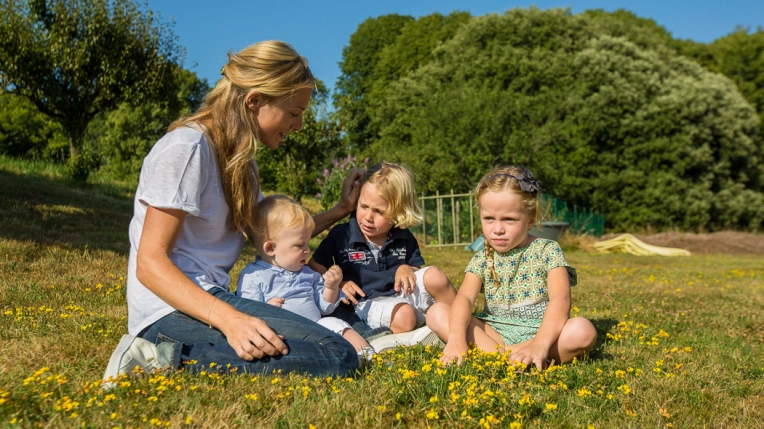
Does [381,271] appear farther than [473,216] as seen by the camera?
No

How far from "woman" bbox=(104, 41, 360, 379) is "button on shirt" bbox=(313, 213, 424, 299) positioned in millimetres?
1169

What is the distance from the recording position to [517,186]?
435 cm

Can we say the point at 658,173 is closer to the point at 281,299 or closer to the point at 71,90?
the point at 71,90

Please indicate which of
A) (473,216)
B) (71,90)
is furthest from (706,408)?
(71,90)

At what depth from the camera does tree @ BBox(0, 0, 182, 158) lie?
73.2 ft

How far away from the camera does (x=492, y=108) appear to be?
27.4 meters

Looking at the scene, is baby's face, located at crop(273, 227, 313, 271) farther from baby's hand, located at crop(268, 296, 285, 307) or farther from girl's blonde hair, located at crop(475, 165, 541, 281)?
girl's blonde hair, located at crop(475, 165, 541, 281)

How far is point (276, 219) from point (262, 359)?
48.1 inches

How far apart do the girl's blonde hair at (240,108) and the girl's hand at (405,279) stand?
138 cm

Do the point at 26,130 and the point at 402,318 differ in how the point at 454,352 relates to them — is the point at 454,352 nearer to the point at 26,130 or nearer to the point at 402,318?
the point at 402,318

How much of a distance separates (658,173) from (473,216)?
1493 cm

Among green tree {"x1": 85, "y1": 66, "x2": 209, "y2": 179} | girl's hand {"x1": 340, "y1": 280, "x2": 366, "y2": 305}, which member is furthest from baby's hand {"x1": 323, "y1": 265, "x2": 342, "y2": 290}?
green tree {"x1": 85, "y1": 66, "x2": 209, "y2": 179}

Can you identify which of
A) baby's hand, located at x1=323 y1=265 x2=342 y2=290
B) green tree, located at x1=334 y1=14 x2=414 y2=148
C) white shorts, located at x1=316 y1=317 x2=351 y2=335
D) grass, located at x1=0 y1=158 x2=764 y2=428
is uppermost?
green tree, located at x1=334 y1=14 x2=414 y2=148

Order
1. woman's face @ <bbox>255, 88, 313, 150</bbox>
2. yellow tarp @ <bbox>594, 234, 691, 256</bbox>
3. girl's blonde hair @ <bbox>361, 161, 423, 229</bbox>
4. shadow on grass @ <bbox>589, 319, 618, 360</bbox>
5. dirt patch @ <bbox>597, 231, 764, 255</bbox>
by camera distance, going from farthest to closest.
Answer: dirt patch @ <bbox>597, 231, 764, 255</bbox>
yellow tarp @ <bbox>594, 234, 691, 256</bbox>
girl's blonde hair @ <bbox>361, 161, 423, 229</bbox>
shadow on grass @ <bbox>589, 319, 618, 360</bbox>
woman's face @ <bbox>255, 88, 313, 150</bbox>
